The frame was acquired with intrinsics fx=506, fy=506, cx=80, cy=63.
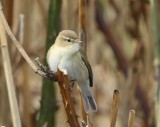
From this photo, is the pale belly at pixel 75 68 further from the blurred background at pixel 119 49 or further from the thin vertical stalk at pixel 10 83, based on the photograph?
the blurred background at pixel 119 49

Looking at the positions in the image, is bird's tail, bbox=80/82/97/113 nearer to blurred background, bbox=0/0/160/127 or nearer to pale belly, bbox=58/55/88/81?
pale belly, bbox=58/55/88/81

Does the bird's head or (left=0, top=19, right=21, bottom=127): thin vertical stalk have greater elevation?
the bird's head

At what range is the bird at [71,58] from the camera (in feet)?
6.34

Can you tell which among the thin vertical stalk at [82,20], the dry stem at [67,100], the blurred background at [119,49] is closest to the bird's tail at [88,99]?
the thin vertical stalk at [82,20]

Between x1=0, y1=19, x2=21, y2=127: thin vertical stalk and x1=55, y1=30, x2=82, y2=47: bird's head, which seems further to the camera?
x1=55, y1=30, x2=82, y2=47: bird's head

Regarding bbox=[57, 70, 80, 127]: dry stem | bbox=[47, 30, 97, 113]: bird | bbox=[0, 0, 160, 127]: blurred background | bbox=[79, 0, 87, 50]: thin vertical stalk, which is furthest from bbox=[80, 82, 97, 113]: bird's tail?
bbox=[57, 70, 80, 127]: dry stem

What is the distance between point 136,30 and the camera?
271 centimetres

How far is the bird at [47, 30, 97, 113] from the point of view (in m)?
1.93

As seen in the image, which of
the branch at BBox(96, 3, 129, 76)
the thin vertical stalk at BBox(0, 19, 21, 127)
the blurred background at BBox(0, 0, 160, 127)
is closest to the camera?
the thin vertical stalk at BBox(0, 19, 21, 127)

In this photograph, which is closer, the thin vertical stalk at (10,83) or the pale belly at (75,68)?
the thin vertical stalk at (10,83)

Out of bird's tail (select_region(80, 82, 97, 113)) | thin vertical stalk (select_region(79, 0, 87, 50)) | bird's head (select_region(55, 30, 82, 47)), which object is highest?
thin vertical stalk (select_region(79, 0, 87, 50))

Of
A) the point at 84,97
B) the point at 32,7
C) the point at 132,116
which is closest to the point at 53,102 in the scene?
the point at 84,97

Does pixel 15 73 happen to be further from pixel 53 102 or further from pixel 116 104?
pixel 116 104

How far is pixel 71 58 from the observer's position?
1980 mm
